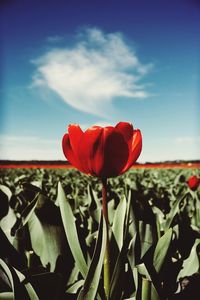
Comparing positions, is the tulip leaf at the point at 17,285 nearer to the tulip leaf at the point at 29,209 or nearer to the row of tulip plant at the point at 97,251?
the row of tulip plant at the point at 97,251

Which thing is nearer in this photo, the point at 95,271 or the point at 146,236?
the point at 95,271

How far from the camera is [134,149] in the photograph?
37.7 inches

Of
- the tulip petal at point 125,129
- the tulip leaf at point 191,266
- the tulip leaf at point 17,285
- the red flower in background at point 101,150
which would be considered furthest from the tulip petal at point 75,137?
the tulip leaf at point 191,266

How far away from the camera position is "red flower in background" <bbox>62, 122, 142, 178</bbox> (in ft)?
2.94

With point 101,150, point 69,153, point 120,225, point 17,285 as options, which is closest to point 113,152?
point 101,150

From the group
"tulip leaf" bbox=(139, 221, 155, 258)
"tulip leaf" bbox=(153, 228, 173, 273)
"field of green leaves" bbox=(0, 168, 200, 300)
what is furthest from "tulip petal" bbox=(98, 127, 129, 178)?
"tulip leaf" bbox=(139, 221, 155, 258)

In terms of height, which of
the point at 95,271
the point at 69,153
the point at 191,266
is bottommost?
the point at 191,266

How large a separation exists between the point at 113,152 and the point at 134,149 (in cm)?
8

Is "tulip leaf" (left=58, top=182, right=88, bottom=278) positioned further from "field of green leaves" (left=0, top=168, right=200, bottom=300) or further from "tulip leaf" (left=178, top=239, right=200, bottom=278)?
"tulip leaf" (left=178, top=239, right=200, bottom=278)

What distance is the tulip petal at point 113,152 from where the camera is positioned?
90cm

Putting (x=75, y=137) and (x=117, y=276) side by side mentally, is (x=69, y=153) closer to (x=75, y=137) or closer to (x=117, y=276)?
(x=75, y=137)

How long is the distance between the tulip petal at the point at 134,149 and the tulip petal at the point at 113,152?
3 cm

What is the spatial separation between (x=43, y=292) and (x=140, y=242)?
403mm

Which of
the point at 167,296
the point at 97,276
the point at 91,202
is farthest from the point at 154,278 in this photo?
the point at 91,202
